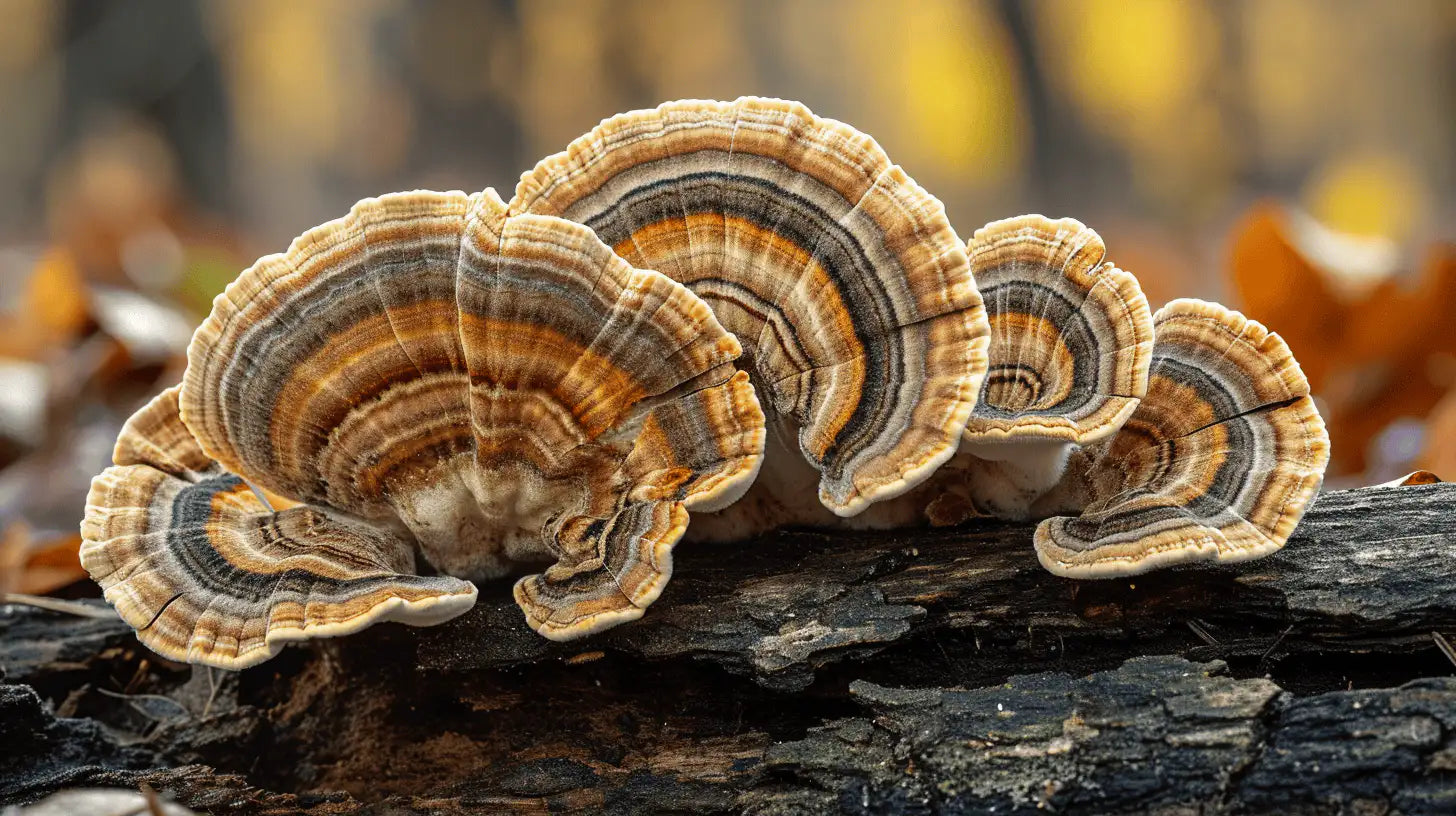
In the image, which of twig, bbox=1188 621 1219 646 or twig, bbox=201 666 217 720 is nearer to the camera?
twig, bbox=1188 621 1219 646

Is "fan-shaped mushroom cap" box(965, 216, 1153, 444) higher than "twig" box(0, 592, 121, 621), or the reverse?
"fan-shaped mushroom cap" box(965, 216, 1153, 444)

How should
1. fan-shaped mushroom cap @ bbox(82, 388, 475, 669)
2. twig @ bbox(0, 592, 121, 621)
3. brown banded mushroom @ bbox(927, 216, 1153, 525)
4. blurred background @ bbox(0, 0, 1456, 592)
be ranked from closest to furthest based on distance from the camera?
fan-shaped mushroom cap @ bbox(82, 388, 475, 669) < brown banded mushroom @ bbox(927, 216, 1153, 525) < twig @ bbox(0, 592, 121, 621) < blurred background @ bbox(0, 0, 1456, 592)

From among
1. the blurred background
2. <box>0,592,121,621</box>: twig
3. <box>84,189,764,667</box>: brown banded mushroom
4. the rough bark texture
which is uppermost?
the blurred background

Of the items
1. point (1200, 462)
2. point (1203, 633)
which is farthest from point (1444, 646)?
point (1200, 462)

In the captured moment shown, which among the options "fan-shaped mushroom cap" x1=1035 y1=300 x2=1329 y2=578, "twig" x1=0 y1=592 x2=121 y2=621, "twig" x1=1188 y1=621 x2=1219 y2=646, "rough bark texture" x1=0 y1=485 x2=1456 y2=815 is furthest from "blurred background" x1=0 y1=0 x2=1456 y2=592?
"twig" x1=1188 y1=621 x2=1219 y2=646

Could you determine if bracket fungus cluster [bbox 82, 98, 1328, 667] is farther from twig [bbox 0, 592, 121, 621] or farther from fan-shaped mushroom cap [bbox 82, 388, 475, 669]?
twig [bbox 0, 592, 121, 621]

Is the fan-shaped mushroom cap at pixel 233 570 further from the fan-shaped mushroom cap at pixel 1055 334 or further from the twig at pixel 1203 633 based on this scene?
the twig at pixel 1203 633
